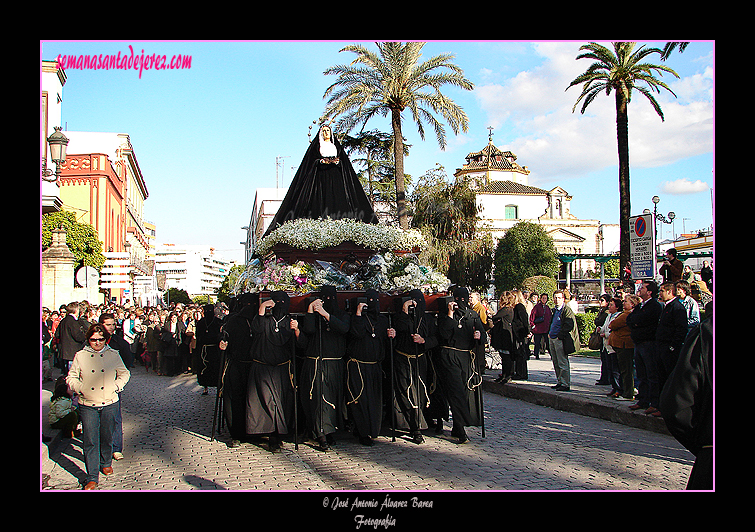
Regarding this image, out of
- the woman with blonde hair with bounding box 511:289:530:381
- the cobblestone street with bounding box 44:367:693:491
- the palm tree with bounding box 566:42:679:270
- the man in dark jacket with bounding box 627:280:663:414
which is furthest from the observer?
the palm tree with bounding box 566:42:679:270

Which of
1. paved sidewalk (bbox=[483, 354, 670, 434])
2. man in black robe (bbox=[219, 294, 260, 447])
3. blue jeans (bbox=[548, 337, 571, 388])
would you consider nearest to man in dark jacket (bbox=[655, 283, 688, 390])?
paved sidewalk (bbox=[483, 354, 670, 434])

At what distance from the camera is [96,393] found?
6172 mm

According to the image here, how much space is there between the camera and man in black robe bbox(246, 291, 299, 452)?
7340 millimetres

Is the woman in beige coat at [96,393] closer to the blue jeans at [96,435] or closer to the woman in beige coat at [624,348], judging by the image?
the blue jeans at [96,435]

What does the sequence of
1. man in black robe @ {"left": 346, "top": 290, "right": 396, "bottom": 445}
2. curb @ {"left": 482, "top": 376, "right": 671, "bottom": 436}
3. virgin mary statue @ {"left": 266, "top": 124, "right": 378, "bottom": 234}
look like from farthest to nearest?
virgin mary statue @ {"left": 266, "top": 124, "right": 378, "bottom": 234} → curb @ {"left": 482, "top": 376, "right": 671, "bottom": 436} → man in black robe @ {"left": 346, "top": 290, "right": 396, "bottom": 445}

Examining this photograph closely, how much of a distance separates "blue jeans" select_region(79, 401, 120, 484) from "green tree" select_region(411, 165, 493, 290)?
24402 mm

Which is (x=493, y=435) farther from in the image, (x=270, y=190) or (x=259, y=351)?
(x=270, y=190)

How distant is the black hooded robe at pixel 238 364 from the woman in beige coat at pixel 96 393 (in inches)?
63.7

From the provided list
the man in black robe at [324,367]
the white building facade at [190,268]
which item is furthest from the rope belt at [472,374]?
the white building facade at [190,268]

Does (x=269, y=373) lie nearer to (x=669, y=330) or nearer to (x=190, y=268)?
(x=669, y=330)

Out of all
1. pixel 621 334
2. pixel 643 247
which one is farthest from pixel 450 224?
pixel 621 334

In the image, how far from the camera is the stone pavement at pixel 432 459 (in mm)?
5977

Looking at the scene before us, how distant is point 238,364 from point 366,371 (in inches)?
68.4

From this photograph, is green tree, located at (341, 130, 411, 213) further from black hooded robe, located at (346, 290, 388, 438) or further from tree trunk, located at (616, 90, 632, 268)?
black hooded robe, located at (346, 290, 388, 438)
